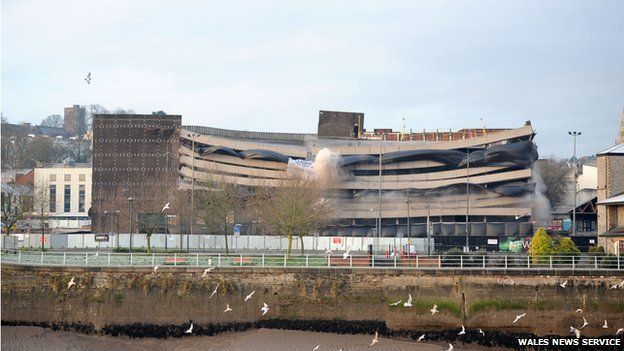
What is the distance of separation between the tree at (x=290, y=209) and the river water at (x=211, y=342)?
53.4 feet

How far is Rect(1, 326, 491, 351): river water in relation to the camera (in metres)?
48.1

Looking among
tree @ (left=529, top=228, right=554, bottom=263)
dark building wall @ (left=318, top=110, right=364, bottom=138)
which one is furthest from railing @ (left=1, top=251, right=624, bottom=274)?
dark building wall @ (left=318, top=110, right=364, bottom=138)

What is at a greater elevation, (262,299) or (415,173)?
(415,173)

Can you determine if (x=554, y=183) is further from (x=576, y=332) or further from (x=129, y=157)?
(x=576, y=332)

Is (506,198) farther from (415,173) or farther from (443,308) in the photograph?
(443,308)

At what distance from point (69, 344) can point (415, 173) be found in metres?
79.5

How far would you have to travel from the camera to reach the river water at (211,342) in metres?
48.1

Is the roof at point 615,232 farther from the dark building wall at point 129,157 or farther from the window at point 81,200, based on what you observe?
the window at point 81,200

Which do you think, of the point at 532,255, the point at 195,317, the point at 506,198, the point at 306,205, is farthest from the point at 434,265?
the point at 506,198

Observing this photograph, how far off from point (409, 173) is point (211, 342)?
76.7 metres

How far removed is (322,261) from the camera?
54.9 m

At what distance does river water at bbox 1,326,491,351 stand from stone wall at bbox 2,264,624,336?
1.15m

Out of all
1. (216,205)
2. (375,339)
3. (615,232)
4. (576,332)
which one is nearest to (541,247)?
(615,232)

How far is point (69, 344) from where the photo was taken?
48.4 meters
